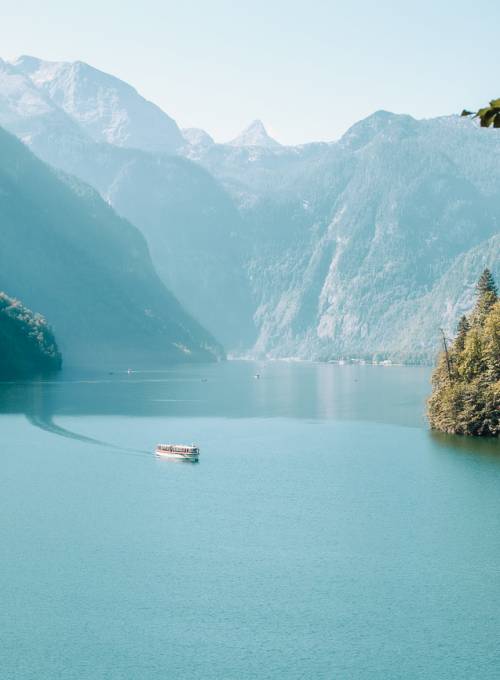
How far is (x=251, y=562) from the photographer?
7388 centimetres

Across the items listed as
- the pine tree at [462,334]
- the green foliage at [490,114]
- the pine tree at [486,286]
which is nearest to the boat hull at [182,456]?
the pine tree at [462,334]

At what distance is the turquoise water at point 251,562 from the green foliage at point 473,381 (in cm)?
551

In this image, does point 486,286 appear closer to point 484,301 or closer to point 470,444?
point 484,301

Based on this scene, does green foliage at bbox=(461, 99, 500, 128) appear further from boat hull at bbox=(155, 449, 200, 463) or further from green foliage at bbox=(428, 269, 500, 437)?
green foliage at bbox=(428, 269, 500, 437)

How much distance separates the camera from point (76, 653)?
2264 inches

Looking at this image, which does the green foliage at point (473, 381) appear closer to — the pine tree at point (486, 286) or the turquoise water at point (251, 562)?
the pine tree at point (486, 286)

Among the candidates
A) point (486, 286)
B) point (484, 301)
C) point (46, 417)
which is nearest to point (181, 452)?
point (46, 417)

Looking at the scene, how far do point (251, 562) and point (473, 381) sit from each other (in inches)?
2422

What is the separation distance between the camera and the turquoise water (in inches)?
2261

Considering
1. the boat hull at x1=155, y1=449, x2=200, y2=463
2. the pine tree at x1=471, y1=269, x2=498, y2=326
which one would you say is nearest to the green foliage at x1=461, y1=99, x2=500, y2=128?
the boat hull at x1=155, y1=449, x2=200, y2=463

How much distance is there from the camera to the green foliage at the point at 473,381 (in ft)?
418

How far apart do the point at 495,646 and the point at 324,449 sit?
73552 millimetres

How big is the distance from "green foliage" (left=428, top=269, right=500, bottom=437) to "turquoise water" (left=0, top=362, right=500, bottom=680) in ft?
18.1

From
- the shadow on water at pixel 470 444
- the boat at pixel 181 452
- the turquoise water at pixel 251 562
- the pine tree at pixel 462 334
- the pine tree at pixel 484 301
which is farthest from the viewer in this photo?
the pine tree at pixel 484 301
